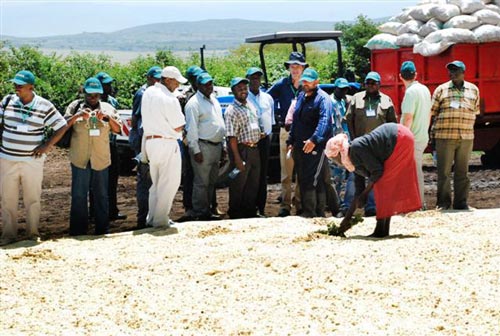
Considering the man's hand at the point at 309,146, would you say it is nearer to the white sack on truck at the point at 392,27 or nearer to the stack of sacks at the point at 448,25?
the stack of sacks at the point at 448,25

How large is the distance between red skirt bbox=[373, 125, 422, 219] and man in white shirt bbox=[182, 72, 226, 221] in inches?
108

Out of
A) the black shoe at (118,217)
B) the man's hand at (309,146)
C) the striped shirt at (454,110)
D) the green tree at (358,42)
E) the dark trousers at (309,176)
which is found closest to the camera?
the man's hand at (309,146)

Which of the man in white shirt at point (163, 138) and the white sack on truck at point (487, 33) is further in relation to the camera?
the white sack on truck at point (487, 33)

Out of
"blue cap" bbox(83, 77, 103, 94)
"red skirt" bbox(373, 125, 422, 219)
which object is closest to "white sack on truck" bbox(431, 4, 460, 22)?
"red skirt" bbox(373, 125, 422, 219)

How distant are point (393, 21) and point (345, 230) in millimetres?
9338

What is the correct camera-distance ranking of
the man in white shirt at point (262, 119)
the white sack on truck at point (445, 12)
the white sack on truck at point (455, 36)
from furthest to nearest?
the white sack on truck at point (445, 12), the white sack on truck at point (455, 36), the man in white shirt at point (262, 119)

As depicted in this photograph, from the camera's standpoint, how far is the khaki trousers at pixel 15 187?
1064 centimetres

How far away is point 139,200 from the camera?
1190 centimetres

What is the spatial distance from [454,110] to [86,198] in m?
4.34

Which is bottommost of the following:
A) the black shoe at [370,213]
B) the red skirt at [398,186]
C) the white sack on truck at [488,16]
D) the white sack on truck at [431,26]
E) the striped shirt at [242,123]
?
the black shoe at [370,213]

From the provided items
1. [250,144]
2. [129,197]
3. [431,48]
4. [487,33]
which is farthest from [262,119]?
[487,33]

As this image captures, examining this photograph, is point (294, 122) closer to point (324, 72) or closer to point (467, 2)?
point (467, 2)

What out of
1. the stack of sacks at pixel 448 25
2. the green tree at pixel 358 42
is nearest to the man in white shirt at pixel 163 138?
the stack of sacks at pixel 448 25

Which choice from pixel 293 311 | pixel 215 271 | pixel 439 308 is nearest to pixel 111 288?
pixel 215 271
